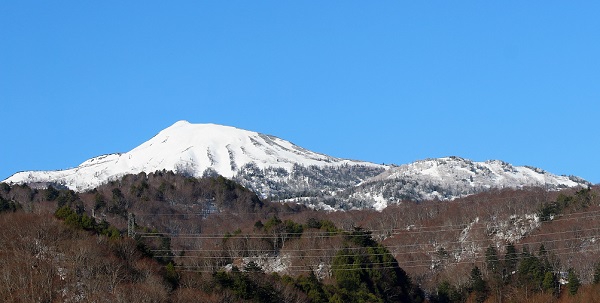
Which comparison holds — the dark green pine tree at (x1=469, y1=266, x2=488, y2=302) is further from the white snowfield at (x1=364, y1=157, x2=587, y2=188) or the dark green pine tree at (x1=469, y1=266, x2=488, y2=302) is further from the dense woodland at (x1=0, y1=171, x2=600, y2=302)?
the white snowfield at (x1=364, y1=157, x2=587, y2=188)

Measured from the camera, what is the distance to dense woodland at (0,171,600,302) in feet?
162

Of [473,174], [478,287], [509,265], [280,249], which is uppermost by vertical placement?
[473,174]

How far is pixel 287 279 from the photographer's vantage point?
62750 millimetres

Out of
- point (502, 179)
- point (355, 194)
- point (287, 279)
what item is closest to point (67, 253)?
point (287, 279)

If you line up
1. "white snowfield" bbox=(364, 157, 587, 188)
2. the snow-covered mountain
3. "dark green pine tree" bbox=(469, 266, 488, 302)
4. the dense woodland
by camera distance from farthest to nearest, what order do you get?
"white snowfield" bbox=(364, 157, 587, 188) → the snow-covered mountain → "dark green pine tree" bbox=(469, 266, 488, 302) → the dense woodland

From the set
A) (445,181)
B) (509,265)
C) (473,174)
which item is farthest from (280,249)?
(473,174)

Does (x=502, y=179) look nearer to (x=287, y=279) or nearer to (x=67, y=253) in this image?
(x=287, y=279)

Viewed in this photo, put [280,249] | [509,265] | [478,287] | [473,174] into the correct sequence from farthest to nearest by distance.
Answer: [473,174], [280,249], [509,265], [478,287]

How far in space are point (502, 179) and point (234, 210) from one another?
86424 millimetres

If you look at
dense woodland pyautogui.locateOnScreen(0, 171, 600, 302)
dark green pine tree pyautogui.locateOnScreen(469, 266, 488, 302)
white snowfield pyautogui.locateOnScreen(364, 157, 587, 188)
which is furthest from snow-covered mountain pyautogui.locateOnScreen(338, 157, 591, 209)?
dark green pine tree pyautogui.locateOnScreen(469, 266, 488, 302)

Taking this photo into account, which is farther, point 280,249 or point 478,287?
point 280,249

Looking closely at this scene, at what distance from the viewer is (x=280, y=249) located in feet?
246

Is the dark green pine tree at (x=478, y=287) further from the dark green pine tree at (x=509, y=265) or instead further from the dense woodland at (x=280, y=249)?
the dark green pine tree at (x=509, y=265)

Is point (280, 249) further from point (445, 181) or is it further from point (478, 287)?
point (445, 181)
